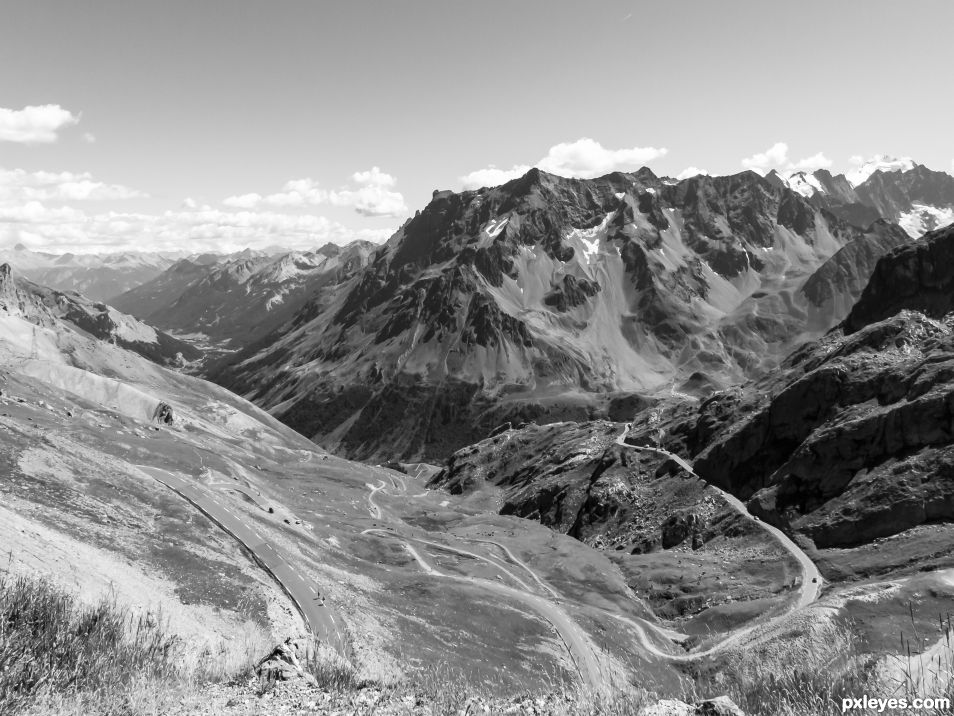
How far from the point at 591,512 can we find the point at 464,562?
53253 millimetres

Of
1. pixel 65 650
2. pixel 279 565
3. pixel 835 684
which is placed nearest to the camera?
pixel 835 684

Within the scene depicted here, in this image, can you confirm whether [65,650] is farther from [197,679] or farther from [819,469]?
[819,469]

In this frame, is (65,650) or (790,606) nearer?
(65,650)

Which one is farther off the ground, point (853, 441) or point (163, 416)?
point (853, 441)

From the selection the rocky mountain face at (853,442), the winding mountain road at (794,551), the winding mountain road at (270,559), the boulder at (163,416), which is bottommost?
the boulder at (163,416)

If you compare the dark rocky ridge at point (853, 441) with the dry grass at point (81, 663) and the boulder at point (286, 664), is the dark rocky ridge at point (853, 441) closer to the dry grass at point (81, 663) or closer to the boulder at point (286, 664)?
the boulder at point (286, 664)

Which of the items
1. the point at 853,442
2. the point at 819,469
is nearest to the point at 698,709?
the point at 819,469

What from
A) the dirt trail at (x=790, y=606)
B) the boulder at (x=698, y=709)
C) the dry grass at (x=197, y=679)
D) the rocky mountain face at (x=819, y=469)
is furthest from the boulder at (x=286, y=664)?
the rocky mountain face at (x=819, y=469)

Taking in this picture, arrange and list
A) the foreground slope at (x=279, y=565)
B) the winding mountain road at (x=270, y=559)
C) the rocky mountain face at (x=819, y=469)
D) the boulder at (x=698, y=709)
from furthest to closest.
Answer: the rocky mountain face at (x=819, y=469) → the winding mountain road at (x=270, y=559) → the foreground slope at (x=279, y=565) → the boulder at (x=698, y=709)

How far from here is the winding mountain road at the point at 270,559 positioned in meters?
62.0

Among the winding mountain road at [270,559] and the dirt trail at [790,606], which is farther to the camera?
the dirt trail at [790,606]

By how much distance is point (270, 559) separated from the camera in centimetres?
7756

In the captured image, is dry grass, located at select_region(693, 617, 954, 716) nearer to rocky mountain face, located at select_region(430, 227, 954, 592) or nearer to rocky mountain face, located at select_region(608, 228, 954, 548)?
rocky mountain face, located at select_region(430, 227, 954, 592)

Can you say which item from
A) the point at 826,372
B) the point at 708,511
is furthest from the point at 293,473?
the point at 826,372
